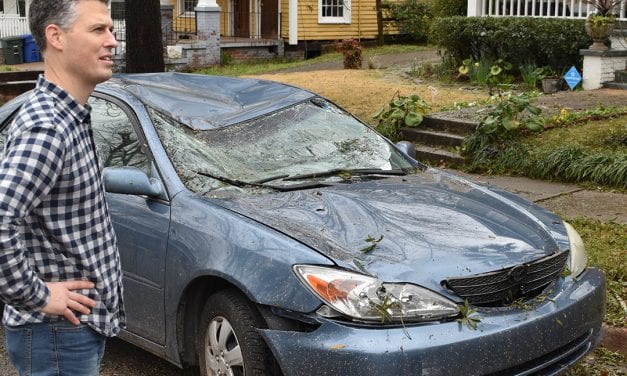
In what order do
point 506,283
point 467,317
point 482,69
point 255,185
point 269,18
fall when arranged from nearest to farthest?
1. point 467,317
2. point 506,283
3. point 255,185
4. point 482,69
5. point 269,18

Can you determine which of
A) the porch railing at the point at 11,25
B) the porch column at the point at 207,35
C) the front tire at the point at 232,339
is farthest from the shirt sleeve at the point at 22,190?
the porch railing at the point at 11,25

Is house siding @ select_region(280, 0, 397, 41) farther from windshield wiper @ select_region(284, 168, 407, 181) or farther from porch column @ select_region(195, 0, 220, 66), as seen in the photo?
windshield wiper @ select_region(284, 168, 407, 181)

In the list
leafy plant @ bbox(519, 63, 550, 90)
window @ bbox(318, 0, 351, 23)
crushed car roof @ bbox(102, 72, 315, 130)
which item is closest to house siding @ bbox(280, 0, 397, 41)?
window @ bbox(318, 0, 351, 23)

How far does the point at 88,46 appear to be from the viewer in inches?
105

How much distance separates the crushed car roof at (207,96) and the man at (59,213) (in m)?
2.44

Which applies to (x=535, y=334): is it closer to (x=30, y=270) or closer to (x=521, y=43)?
(x=30, y=270)

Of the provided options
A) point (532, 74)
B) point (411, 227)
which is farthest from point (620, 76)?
point (411, 227)

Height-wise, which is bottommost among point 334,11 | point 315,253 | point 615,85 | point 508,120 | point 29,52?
point 315,253

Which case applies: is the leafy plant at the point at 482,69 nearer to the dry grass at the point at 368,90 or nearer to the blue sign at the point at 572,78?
the dry grass at the point at 368,90

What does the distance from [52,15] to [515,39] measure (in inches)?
542

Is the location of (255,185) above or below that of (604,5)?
below

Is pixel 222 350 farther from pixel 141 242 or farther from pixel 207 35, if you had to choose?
pixel 207 35

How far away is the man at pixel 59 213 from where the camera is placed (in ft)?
8.19

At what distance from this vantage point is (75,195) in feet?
8.60
